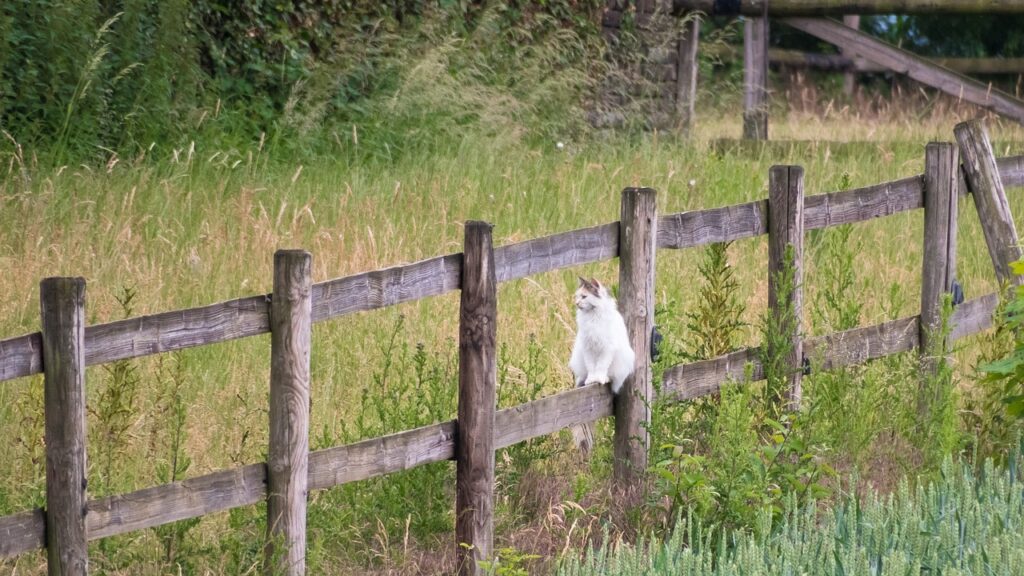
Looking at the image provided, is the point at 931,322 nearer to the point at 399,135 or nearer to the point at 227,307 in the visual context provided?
the point at 227,307

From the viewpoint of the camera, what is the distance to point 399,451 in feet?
14.7

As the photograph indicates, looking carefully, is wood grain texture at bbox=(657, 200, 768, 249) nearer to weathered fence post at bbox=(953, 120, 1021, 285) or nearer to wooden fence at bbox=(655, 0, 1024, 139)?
weathered fence post at bbox=(953, 120, 1021, 285)

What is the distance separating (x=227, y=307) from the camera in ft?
13.3

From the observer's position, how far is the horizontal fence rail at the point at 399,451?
3.85 m

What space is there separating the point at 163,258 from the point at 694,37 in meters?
6.37

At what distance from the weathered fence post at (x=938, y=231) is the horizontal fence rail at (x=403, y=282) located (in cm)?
33

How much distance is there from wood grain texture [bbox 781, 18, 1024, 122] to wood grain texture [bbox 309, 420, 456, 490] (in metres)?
7.72

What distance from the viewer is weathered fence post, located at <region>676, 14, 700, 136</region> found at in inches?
478

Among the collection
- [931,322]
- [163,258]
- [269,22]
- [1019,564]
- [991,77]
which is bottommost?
[1019,564]

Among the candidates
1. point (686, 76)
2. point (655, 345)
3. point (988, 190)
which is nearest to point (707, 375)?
point (655, 345)

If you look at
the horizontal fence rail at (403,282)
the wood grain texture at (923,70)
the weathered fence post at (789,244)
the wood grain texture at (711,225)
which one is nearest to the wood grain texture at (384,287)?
the horizontal fence rail at (403,282)

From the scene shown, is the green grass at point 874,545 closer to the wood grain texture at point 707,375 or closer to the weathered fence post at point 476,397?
the weathered fence post at point 476,397

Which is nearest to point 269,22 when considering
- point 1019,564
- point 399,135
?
point 399,135

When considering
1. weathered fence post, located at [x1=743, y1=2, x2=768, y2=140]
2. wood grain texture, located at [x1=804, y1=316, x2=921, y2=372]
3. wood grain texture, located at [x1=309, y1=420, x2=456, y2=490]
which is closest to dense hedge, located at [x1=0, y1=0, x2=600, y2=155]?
weathered fence post, located at [x1=743, y1=2, x2=768, y2=140]
